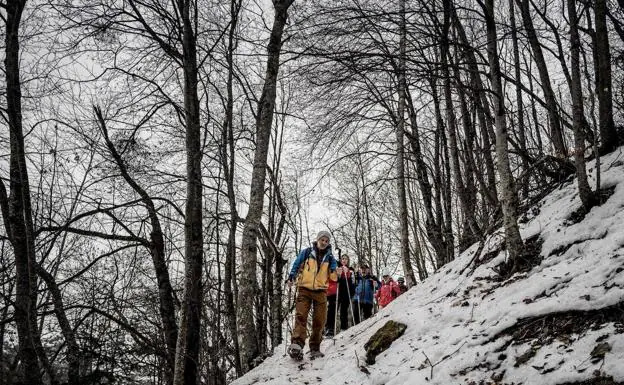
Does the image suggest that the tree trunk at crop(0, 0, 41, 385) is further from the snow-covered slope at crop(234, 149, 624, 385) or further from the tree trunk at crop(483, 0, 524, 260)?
the tree trunk at crop(483, 0, 524, 260)

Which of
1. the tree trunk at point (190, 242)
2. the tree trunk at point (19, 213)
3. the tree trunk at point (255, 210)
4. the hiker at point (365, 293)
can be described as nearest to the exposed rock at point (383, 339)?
the tree trunk at point (255, 210)

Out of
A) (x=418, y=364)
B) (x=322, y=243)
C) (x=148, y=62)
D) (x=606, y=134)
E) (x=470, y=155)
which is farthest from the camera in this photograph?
(x=148, y=62)

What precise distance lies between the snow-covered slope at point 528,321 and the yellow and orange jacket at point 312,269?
41.2 inches

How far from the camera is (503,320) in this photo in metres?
3.51

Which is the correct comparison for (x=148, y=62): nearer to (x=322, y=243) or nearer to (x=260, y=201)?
(x=260, y=201)

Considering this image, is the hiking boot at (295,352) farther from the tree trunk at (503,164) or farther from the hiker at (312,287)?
the tree trunk at (503,164)

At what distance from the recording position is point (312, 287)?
18.6ft

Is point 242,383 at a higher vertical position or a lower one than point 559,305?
lower

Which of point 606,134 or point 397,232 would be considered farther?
point 397,232

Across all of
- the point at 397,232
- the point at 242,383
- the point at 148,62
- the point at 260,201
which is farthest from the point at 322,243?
the point at 397,232

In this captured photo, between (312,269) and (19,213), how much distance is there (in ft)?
13.0

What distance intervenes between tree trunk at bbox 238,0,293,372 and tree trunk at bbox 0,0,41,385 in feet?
9.12

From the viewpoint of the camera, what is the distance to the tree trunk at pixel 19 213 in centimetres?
480

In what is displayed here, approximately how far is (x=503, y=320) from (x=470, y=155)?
3.69 meters
